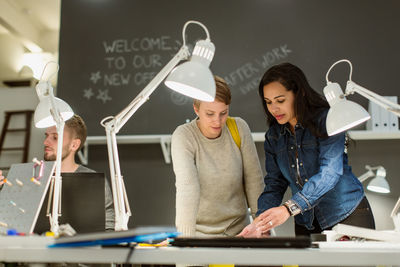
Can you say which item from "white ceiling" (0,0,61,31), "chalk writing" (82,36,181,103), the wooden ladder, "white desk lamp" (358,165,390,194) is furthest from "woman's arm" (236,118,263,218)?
"white ceiling" (0,0,61,31)

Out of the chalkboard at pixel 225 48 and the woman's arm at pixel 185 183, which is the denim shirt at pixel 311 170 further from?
the chalkboard at pixel 225 48

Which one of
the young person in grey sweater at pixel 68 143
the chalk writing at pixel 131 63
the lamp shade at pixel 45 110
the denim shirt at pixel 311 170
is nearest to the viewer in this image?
the lamp shade at pixel 45 110

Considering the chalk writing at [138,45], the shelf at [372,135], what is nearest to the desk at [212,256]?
the shelf at [372,135]

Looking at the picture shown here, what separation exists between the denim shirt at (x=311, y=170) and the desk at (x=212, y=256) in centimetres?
82

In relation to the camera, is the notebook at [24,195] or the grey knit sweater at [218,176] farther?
the grey knit sweater at [218,176]

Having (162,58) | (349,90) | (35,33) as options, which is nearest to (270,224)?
(349,90)

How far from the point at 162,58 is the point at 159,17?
347mm

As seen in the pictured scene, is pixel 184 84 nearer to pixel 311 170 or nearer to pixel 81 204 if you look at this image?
pixel 81 204

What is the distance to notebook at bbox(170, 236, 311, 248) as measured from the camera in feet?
2.68

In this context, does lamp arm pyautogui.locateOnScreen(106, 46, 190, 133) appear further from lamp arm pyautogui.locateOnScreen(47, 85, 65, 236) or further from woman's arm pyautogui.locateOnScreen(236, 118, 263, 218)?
woman's arm pyautogui.locateOnScreen(236, 118, 263, 218)

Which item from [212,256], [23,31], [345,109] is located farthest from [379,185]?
[23,31]

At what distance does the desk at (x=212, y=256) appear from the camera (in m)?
0.77

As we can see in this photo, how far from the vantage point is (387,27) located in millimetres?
3207

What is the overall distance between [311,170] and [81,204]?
898 millimetres
